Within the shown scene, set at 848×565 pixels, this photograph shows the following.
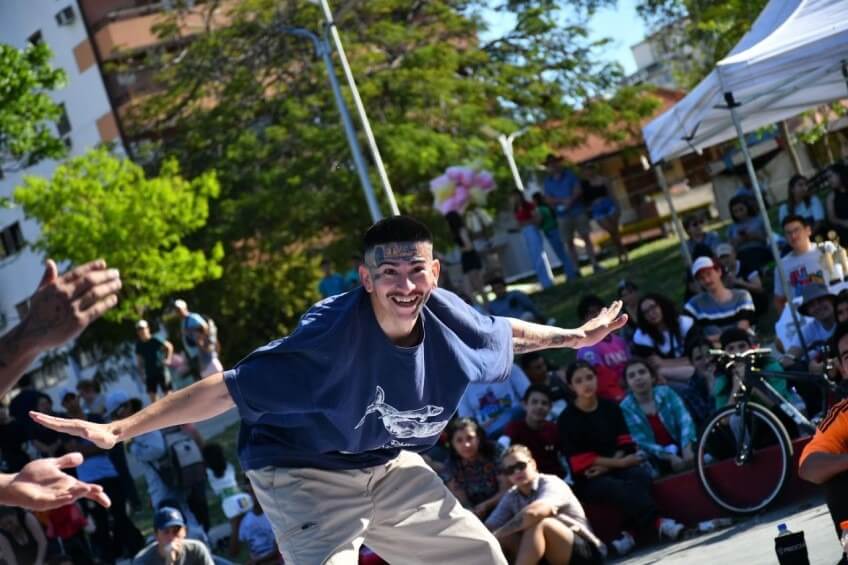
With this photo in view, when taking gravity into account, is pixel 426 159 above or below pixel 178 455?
above

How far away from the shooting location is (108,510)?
1432 cm

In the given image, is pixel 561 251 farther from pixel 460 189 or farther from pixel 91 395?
pixel 91 395

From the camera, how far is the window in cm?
5065

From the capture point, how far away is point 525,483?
33.3 feet

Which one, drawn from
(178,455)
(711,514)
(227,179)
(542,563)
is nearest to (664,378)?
(711,514)

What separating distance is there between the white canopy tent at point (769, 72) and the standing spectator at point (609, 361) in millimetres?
1564

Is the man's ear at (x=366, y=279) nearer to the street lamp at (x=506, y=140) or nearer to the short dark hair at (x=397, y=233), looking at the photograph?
the short dark hair at (x=397, y=233)

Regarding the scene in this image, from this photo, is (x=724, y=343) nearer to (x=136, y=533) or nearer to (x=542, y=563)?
(x=542, y=563)

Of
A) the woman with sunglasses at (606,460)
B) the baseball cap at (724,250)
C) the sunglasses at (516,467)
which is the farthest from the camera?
the baseball cap at (724,250)

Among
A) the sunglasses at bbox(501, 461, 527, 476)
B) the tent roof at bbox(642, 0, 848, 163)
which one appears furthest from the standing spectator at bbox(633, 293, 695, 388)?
the sunglasses at bbox(501, 461, 527, 476)

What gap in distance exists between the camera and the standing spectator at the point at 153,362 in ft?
57.5

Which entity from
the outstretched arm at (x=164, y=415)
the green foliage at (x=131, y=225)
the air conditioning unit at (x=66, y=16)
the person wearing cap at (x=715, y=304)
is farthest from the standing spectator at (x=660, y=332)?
the air conditioning unit at (x=66, y=16)

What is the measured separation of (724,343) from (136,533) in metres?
6.56

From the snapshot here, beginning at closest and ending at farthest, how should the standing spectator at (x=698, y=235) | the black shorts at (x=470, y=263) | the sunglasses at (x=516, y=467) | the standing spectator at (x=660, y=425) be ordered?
the sunglasses at (x=516, y=467), the standing spectator at (x=660, y=425), the standing spectator at (x=698, y=235), the black shorts at (x=470, y=263)
